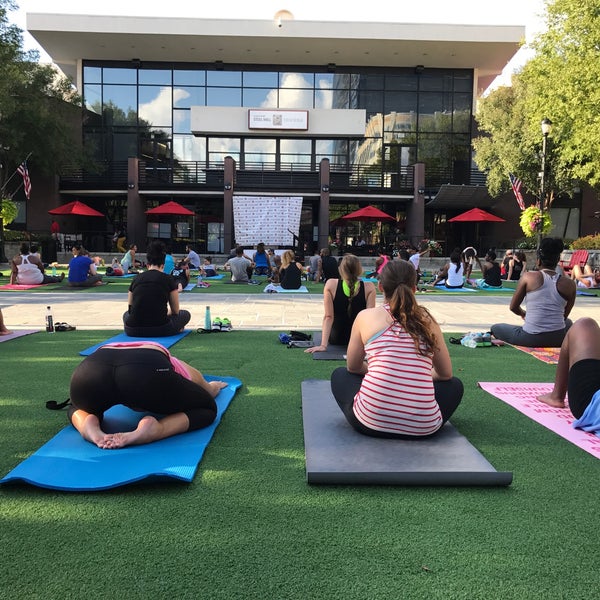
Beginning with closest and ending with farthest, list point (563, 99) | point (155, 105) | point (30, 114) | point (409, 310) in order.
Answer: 1. point (409, 310)
2. point (563, 99)
3. point (30, 114)
4. point (155, 105)

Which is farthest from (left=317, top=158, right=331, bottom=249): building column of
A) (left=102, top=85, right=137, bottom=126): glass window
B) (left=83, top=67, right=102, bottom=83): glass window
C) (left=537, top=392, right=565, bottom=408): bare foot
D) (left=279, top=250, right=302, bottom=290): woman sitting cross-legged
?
(left=537, top=392, right=565, bottom=408): bare foot

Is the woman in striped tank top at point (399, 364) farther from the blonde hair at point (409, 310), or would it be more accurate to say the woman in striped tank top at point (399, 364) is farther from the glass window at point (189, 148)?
the glass window at point (189, 148)

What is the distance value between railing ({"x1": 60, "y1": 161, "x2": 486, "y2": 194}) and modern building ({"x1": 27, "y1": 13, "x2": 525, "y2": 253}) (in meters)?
0.07

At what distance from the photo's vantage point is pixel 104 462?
348 centimetres

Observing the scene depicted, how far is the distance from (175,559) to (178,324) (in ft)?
19.7

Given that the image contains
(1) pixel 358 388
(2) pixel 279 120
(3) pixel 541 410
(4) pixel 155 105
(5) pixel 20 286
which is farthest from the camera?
(4) pixel 155 105

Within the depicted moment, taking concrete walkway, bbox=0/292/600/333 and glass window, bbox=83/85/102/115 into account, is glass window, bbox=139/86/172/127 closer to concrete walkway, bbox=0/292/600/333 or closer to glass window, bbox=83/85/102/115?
glass window, bbox=83/85/102/115

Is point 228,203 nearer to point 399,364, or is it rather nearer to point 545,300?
point 545,300

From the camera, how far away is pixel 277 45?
31.5 metres

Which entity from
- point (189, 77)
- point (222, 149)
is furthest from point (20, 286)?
point (189, 77)

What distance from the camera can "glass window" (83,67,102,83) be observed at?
33.4 meters

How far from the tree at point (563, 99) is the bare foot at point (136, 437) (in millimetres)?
19210

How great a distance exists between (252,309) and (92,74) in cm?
2784

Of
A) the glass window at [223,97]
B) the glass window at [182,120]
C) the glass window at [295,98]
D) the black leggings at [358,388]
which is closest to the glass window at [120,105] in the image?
the glass window at [182,120]
